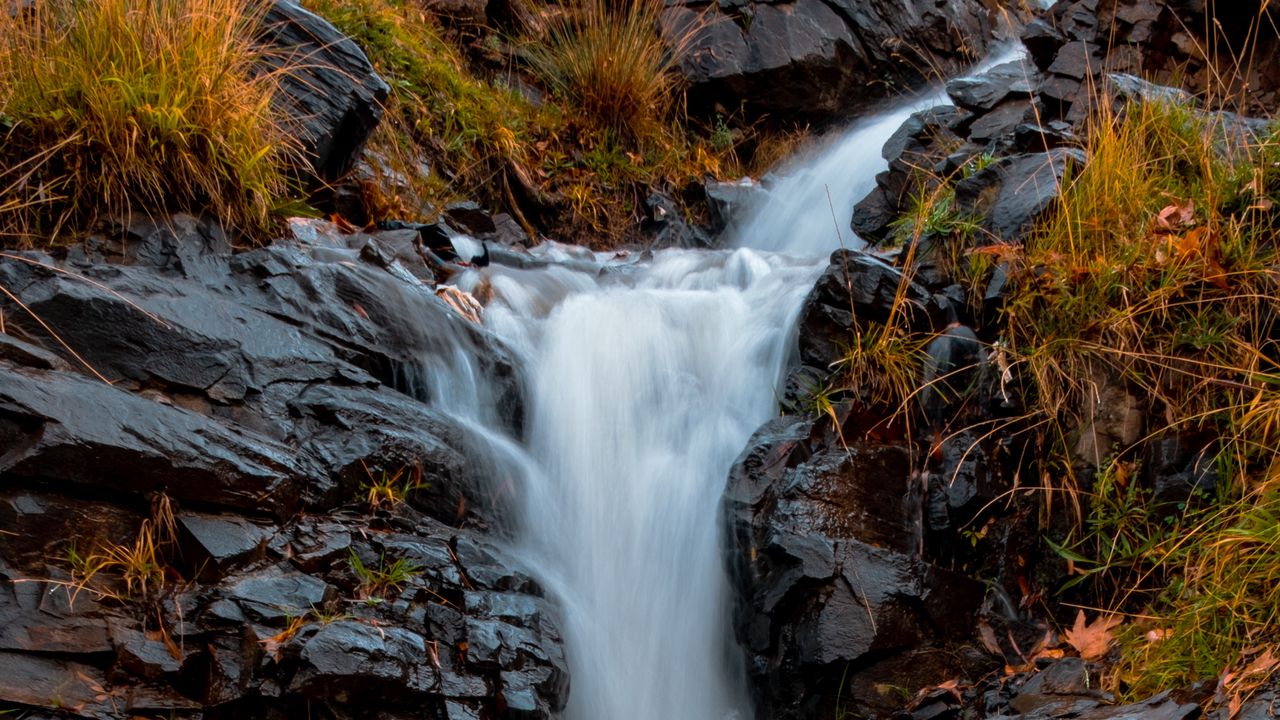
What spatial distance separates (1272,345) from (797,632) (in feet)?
6.50

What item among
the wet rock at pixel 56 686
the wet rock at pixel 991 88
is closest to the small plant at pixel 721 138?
the wet rock at pixel 991 88

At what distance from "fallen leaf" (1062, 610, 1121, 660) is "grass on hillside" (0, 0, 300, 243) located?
3485mm

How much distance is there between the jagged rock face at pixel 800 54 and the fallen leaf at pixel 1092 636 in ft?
18.2

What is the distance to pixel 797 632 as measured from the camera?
3.48 m

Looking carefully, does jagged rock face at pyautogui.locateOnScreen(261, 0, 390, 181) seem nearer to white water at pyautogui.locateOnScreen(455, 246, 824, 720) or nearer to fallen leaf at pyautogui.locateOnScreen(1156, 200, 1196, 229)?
white water at pyautogui.locateOnScreen(455, 246, 824, 720)

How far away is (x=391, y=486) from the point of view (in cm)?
346

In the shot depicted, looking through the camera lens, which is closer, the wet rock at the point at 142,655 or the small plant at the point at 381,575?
the wet rock at the point at 142,655

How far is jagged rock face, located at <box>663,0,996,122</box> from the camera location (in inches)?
321

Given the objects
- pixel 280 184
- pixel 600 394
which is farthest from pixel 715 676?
pixel 280 184

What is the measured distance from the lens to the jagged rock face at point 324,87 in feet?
16.7

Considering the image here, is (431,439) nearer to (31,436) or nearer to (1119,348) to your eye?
(31,436)

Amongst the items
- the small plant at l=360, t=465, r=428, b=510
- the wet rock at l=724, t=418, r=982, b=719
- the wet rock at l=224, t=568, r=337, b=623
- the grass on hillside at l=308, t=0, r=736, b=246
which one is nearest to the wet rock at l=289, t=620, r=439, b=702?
the wet rock at l=224, t=568, r=337, b=623

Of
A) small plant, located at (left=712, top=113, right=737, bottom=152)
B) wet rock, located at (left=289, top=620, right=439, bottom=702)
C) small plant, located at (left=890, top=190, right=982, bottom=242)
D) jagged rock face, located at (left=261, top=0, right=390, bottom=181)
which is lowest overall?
small plant, located at (left=712, top=113, right=737, bottom=152)

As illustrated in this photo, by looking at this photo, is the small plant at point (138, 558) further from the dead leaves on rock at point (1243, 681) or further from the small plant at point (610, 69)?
the small plant at point (610, 69)
